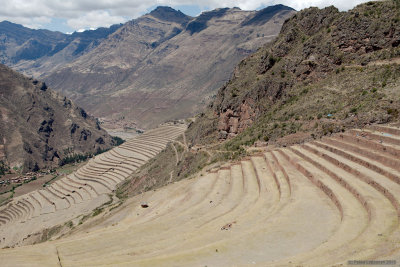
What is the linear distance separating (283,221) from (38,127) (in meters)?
158

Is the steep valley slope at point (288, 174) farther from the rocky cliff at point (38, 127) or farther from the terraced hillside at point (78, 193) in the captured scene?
the rocky cliff at point (38, 127)

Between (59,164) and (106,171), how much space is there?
67.7 meters

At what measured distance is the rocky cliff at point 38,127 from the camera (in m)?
131

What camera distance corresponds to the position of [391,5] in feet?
132

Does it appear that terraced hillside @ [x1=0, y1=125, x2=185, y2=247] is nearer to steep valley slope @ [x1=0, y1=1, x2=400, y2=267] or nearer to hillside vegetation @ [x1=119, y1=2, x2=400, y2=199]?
steep valley slope @ [x1=0, y1=1, x2=400, y2=267]

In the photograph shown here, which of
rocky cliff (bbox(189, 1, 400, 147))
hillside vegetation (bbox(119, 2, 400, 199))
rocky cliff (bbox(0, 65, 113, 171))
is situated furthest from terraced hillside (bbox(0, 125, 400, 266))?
rocky cliff (bbox(0, 65, 113, 171))

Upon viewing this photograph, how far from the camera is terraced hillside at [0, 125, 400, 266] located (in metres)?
13.8

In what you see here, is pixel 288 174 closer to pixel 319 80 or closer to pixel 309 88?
pixel 309 88

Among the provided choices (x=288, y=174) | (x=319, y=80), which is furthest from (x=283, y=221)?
(x=319, y=80)

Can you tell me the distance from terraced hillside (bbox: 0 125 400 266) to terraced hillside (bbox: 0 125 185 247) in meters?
40.0

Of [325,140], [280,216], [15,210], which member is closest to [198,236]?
[280,216]

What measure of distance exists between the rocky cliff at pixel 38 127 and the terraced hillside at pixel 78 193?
171 feet

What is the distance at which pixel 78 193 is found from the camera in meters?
72.7

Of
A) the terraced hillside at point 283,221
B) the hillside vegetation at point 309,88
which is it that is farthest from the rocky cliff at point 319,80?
the terraced hillside at point 283,221
